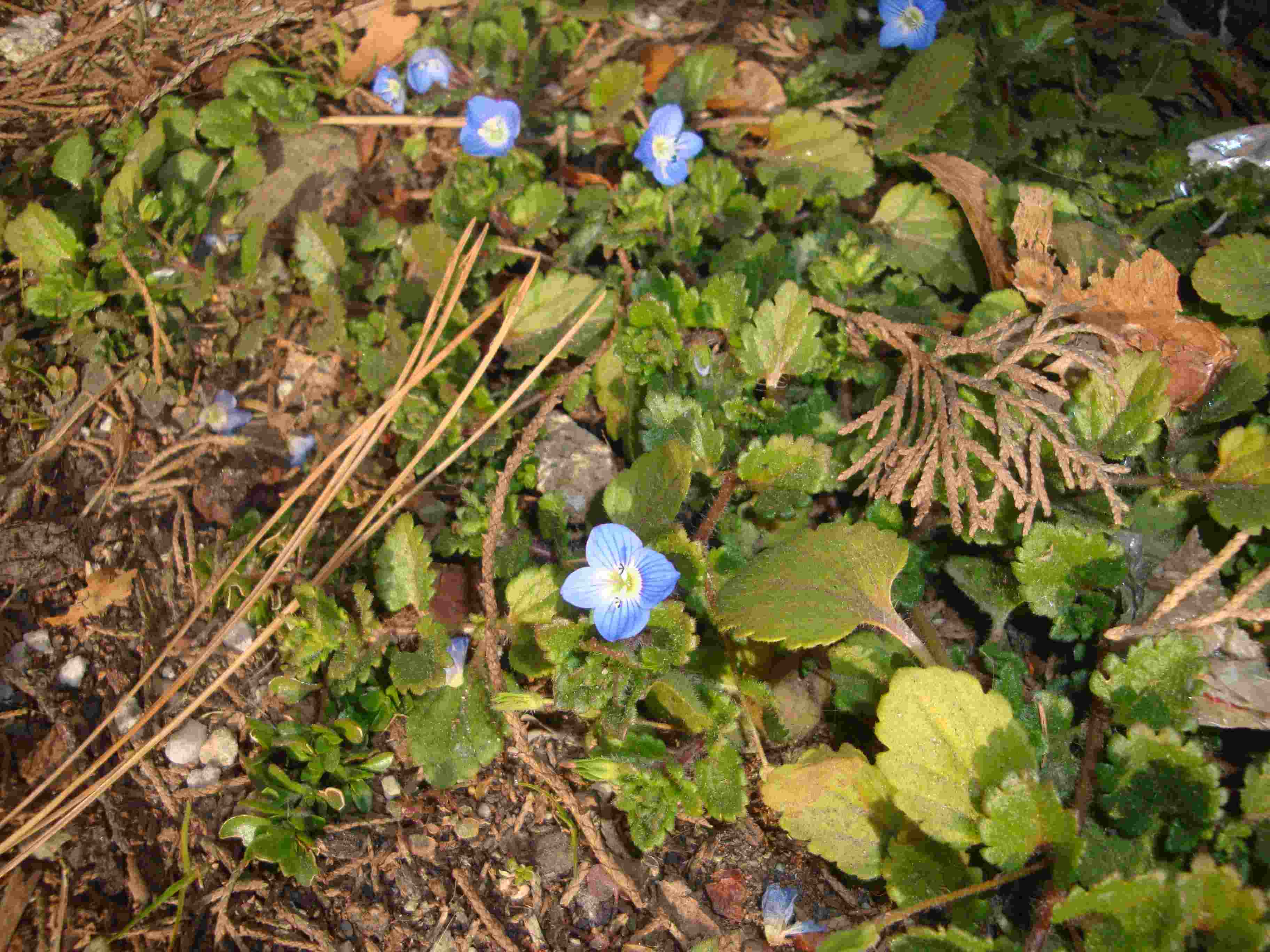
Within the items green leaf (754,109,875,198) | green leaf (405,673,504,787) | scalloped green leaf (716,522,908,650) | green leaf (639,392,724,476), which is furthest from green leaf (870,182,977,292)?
green leaf (405,673,504,787)

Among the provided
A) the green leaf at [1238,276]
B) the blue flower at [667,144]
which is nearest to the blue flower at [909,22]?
Answer: the blue flower at [667,144]

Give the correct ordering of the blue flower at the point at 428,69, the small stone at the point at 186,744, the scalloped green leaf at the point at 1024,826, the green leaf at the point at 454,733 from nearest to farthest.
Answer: the scalloped green leaf at the point at 1024,826
the green leaf at the point at 454,733
the small stone at the point at 186,744
the blue flower at the point at 428,69

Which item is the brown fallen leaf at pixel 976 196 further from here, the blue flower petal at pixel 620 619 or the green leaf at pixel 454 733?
the green leaf at pixel 454 733

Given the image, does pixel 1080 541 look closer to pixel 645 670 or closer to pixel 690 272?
pixel 645 670

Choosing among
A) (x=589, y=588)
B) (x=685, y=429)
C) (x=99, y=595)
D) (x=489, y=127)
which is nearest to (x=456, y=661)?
(x=589, y=588)

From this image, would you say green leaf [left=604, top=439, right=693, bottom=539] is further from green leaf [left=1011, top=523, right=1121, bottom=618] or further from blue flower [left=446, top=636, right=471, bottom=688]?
green leaf [left=1011, top=523, right=1121, bottom=618]

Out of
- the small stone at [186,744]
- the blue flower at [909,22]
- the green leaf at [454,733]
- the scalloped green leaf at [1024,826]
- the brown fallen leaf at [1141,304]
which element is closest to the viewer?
the scalloped green leaf at [1024,826]

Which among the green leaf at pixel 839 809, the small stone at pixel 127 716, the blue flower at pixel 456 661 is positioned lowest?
the green leaf at pixel 839 809
